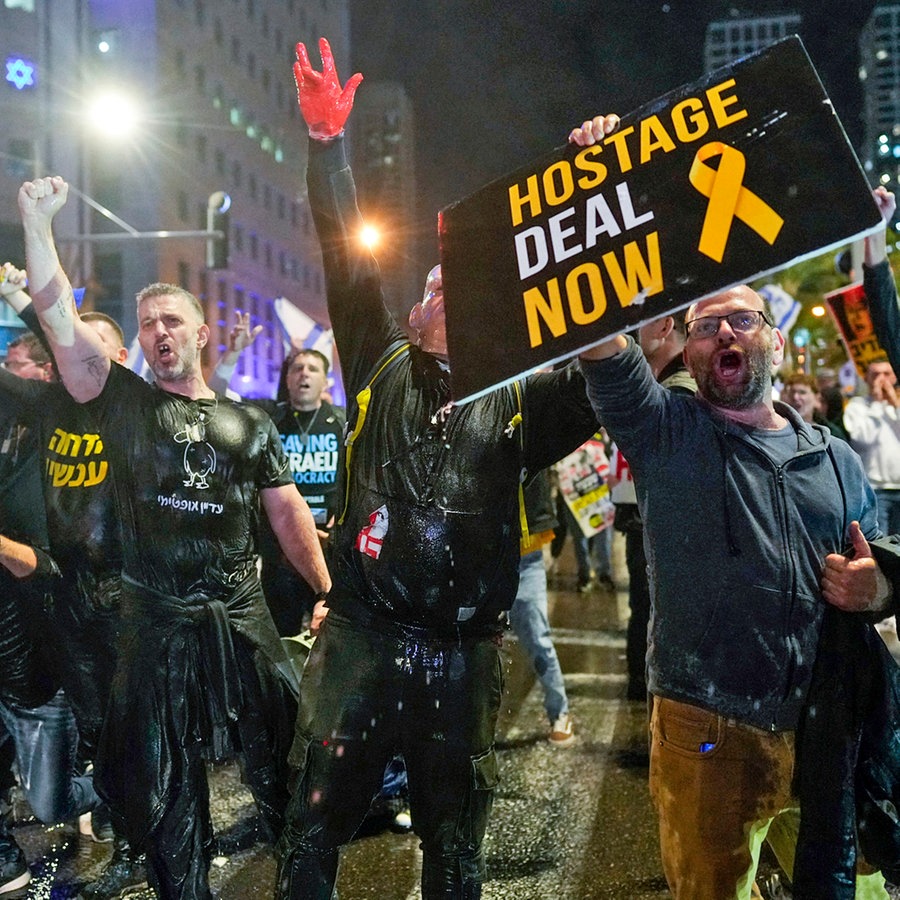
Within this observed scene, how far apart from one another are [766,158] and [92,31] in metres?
46.1

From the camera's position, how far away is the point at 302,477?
6.06 metres

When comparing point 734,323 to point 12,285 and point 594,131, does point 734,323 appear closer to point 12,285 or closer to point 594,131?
point 594,131

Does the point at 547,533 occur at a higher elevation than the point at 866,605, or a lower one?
higher

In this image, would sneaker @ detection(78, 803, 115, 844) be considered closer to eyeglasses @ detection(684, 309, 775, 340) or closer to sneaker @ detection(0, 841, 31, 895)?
sneaker @ detection(0, 841, 31, 895)

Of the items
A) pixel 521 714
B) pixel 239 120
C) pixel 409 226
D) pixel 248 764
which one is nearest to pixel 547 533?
pixel 521 714

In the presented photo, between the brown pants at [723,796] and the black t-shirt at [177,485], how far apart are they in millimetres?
1736

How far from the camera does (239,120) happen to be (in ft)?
180

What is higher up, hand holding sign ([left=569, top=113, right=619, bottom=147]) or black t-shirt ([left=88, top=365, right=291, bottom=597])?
hand holding sign ([left=569, top=113, right=619, bottom=147])

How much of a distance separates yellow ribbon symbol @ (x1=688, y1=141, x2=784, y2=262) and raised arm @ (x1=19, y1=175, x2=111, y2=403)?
213 centimetres

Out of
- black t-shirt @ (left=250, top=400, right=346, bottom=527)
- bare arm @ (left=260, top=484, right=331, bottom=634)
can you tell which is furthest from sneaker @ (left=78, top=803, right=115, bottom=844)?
black t-shirt @ (left=250, top=400, right=346, bottom=527)

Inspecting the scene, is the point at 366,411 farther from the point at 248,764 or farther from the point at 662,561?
the point at 248,764

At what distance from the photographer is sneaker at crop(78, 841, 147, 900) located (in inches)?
145

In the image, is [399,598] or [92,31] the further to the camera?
[92,31]

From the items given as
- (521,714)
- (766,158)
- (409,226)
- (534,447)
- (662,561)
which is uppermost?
(409,226)
